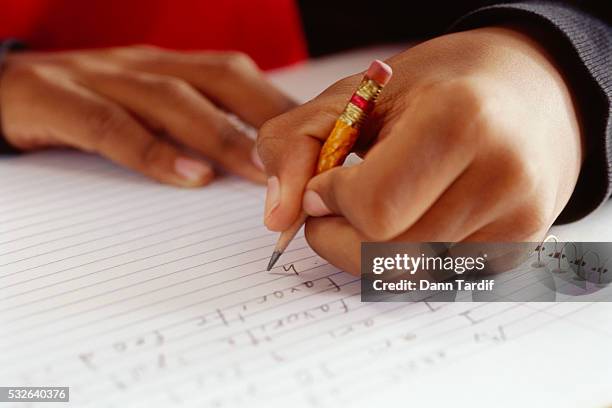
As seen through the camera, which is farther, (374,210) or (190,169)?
(190,169)

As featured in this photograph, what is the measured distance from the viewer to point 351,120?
1.80ft

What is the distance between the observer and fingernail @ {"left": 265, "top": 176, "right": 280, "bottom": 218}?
1.84 feet

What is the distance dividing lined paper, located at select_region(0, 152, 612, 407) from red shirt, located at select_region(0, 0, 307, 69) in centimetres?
53

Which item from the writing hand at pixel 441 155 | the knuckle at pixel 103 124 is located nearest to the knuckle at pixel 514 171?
the writing hand at pixel 441 155

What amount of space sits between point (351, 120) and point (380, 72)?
0.14 ft

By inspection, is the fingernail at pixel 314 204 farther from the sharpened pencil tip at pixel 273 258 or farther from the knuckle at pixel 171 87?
the knuckle at pixel 171 87

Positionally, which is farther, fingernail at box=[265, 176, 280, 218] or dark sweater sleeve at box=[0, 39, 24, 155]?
dark sweater sleeve at box=[0, 39, 24, 155]

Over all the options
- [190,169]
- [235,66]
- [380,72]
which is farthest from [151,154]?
[380,72]

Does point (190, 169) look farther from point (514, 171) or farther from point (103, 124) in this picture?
point (514, 171)

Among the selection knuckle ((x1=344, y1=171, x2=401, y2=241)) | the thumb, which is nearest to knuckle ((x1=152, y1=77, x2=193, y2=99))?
the thumb

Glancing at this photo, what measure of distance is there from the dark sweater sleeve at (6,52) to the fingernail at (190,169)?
0.83 ft

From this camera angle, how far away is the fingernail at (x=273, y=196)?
0.56 metres

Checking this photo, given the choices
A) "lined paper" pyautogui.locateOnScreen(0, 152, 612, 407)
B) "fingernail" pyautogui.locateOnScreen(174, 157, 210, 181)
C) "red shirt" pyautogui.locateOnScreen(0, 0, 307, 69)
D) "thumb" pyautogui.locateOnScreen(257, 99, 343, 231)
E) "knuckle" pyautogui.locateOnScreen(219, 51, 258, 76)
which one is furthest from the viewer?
"red shirt" pyautogui.locateOnScreen(0, 0, 307, 69)

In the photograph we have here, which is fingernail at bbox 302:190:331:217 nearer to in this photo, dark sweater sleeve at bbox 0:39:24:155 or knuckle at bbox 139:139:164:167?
knuckle at bbox 139:139:164:167
